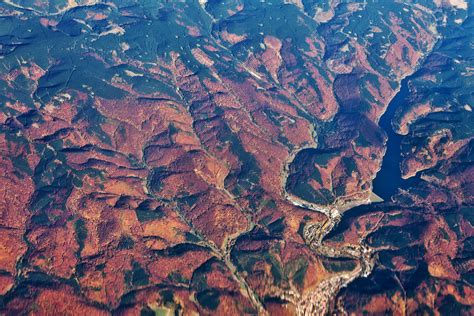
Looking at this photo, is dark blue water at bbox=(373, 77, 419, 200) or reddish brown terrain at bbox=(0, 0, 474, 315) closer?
reddish brown terrain at bbox=(0, 0, 474, 315)

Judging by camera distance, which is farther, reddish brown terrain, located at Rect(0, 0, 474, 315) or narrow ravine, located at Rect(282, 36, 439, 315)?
narrow ravine, located at Rect(282, 36, 439, 315)

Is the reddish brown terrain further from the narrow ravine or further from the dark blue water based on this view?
the dark blue water

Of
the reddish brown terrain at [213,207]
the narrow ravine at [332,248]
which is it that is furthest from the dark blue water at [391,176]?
the reddish brown terrain at [213,207]

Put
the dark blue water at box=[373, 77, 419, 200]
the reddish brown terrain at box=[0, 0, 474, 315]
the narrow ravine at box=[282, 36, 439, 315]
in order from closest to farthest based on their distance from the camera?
1. the reddish brown terrain at box=[0, 0, 474, 315]
2. the narrow ravine at box=[282, 36, 439, 315]
3. the dark blue water at box=[373, 77, 419, 200]

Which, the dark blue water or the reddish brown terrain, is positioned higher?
the reddish brown terrain

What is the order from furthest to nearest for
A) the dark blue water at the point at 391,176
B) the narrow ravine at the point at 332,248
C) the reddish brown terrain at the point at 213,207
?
the dark blue water at the point at 391,176 < the narrow ravine at the point at 332,248 < the reddish brown terrain at the point at 213,207

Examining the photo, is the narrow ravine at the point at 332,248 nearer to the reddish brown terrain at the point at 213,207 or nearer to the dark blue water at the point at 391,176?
the dark blue water at the point at 391,176

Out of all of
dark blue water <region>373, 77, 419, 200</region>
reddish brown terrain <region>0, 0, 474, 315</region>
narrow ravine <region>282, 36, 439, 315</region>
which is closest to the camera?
reddish brown terrain <region>0, 0, 474, 315</region>

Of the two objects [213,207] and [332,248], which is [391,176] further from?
[213,207]

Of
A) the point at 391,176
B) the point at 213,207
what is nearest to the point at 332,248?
the point at 213,207

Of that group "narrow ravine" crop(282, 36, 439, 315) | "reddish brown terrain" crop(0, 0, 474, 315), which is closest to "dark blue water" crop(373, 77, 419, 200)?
"narrow ravine" crop(282, 36, 439, 315)

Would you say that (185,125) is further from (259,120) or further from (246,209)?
(246,209)

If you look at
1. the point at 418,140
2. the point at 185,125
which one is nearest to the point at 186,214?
the point at 185,125
